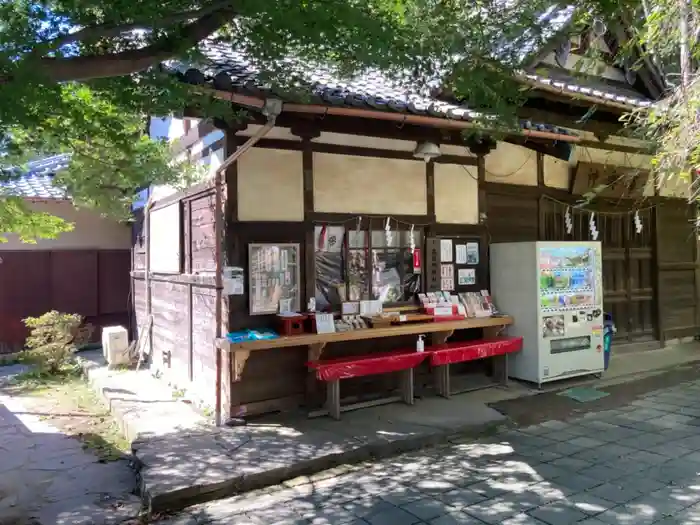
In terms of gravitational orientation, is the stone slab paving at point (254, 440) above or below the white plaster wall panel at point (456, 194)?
below

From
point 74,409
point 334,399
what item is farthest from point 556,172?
point 74,409

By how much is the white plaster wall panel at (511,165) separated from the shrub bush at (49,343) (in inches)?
314

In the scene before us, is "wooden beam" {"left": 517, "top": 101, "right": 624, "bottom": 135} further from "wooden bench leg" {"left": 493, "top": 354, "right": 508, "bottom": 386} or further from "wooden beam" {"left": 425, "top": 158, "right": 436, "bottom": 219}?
"wooden bench leg" {"left": 493, "top": 354, "right": 508, "bottom": 386}

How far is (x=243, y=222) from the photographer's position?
675 cm

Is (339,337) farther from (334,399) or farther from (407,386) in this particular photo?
(407,386)

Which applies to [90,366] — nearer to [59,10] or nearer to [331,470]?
[331,470]

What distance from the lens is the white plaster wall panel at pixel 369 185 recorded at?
24.2 ft

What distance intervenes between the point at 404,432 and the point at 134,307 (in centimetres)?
739

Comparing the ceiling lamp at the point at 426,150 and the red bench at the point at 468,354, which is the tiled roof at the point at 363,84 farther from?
the red bench at the point at 468,354

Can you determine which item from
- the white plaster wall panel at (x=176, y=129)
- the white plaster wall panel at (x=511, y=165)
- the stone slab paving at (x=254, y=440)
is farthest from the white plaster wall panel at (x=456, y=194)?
the white plaster wall panel at (x=176, y=129)

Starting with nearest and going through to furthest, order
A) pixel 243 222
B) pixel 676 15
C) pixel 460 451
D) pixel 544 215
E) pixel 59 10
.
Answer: pixel 59 10 → pixel 676 15 → pixel 460 451 → pixel 243 222 → pixel 544 215

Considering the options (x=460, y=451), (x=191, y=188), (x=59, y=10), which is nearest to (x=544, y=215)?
(x=460, y=451)

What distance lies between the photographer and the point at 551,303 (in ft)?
27.5

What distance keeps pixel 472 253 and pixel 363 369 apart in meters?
2.92
